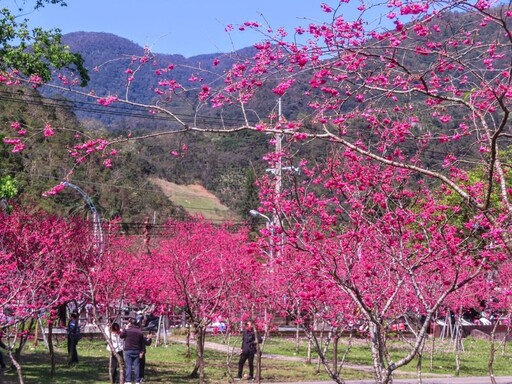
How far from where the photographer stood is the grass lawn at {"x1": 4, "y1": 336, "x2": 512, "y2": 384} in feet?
67.1

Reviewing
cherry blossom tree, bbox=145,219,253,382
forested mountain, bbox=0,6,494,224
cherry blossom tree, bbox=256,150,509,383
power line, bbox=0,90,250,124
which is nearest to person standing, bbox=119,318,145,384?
cherry blossom tree, bbox=145,219,253,382

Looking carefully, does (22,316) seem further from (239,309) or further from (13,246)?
(239,309)

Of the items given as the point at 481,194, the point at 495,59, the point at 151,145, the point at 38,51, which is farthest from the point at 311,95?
the point at 151,145

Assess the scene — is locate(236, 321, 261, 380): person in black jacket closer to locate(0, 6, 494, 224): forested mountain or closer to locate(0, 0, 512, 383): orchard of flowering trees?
locate(0, 6, 494, 224): forested mountain

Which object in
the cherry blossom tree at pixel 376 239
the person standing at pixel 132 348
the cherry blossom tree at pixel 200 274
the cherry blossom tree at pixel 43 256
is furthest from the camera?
the cherry blossom tree at pixel 200 274

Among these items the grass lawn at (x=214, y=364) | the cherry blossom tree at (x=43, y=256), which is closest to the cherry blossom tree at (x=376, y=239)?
the grass lawn at (x=214, y=364)

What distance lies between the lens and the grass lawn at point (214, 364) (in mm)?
20438

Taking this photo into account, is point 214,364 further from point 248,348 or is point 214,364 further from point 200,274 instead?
point 248,348

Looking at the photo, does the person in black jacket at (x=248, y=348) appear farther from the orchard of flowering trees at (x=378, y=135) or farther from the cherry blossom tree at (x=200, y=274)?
the orchard of flowering trees at (x=378, y=135)

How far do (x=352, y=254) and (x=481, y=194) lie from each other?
1732 mm

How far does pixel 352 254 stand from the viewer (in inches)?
380

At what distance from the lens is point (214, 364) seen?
24719mm

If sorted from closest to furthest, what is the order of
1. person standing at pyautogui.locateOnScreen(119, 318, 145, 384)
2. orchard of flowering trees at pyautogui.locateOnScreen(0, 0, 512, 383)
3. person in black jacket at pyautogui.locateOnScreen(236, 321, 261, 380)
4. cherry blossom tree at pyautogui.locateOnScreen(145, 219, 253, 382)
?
orchard of flowering trees at pyautogui.locateOnScreen(0, 0, 512, 383)
person standing at pyautogui.locateOnScreen(119, 318, 145, 384)
cherry blossom tree at pyautogui.locateOnScreen(145, 219, 253, 382)
person in black jacket at pyautogui.locateOnScreen(236, 321, 261, 380)

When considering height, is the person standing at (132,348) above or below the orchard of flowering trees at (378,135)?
below
